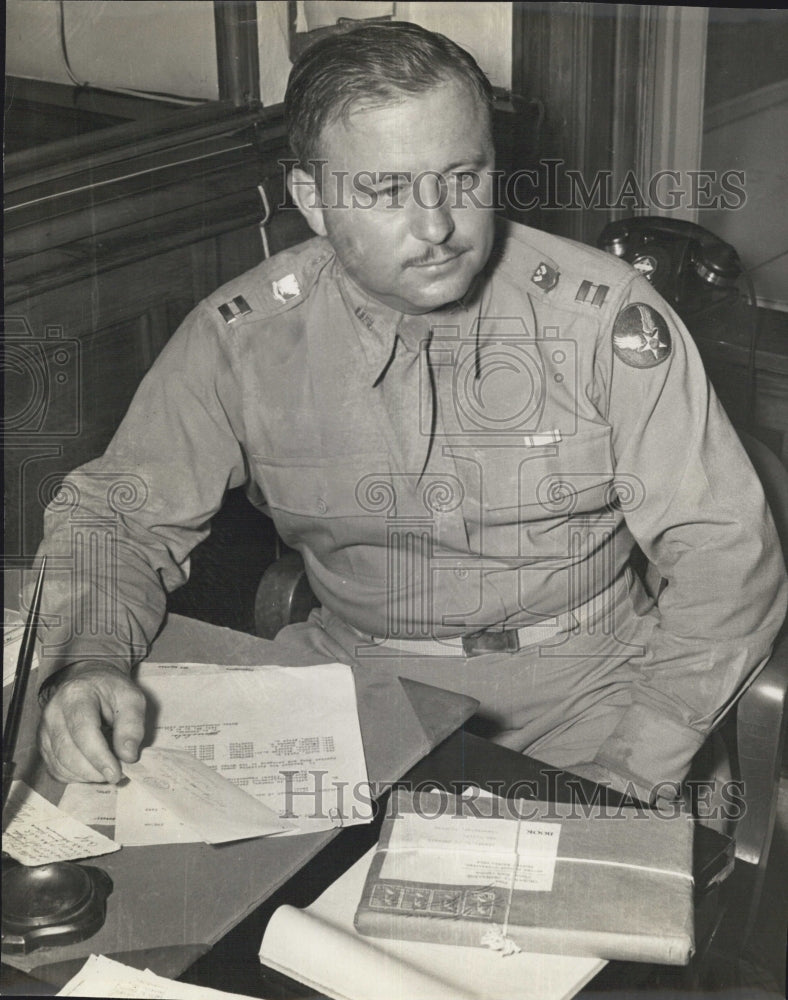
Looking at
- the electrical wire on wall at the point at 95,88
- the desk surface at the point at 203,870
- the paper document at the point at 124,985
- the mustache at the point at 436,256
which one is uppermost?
the electrical wire on wall at the point at 95,88

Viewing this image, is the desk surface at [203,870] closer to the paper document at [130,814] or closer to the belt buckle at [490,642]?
the paper document at [130,814]

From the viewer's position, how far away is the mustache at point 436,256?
1233mm

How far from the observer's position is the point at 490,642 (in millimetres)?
1375

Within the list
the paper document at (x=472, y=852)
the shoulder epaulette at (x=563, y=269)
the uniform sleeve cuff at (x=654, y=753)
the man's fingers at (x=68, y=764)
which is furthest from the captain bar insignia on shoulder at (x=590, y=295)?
the man's fingers at (x=68, y=764)

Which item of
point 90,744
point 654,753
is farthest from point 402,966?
point 654,753

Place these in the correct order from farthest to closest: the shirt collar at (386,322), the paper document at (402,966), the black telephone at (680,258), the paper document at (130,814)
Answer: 1. the black telephone at (680,258)
2. the shirt collar at (386,322)
3. the paper document at (130,814)
4. the paper document at (402,966)

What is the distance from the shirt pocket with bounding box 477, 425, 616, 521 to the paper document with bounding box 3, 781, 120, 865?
0.65 metres

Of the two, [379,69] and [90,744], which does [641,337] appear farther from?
[90,744]

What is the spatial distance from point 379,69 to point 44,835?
82cm

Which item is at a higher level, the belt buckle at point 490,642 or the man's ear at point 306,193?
the man's ear at point 306,193

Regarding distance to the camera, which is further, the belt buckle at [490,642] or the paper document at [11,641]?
the belt buckle at [490,642]

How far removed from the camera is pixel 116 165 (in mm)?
1606

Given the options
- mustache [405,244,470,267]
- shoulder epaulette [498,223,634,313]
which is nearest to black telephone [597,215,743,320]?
shoulder epaulette [498,223,634,313]

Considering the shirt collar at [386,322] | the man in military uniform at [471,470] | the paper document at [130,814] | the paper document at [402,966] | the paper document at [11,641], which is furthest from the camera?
the shirt collar at [386,322]
